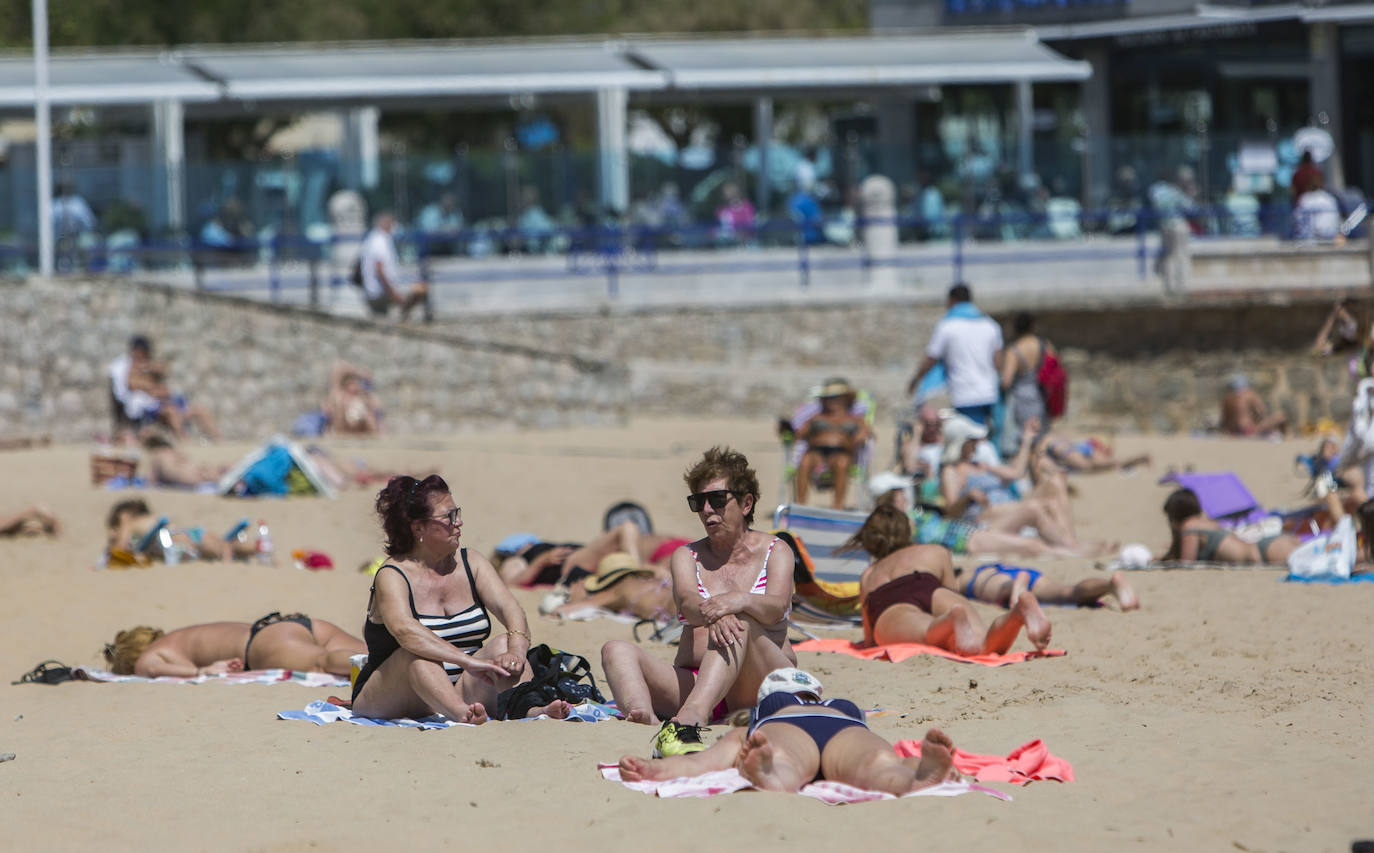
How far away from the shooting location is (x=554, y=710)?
226 inches

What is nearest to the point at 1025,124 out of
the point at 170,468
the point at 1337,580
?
the point at 170,468

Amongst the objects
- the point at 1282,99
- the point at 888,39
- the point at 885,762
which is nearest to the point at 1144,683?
the point at 885,762

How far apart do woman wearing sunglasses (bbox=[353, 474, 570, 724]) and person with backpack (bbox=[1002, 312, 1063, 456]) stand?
680 centimetres

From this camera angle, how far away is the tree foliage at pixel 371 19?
28666 millimetres

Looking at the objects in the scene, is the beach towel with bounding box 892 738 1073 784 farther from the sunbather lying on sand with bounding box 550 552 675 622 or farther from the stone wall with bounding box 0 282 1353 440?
the stone wall with bounding box 0 282 1353 440

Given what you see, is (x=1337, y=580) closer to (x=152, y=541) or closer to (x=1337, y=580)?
(x=1337, y=580)

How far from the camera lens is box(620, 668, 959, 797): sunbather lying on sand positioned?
4637 millimetres

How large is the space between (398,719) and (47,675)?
195cm

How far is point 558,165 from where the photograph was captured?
18.9 metres

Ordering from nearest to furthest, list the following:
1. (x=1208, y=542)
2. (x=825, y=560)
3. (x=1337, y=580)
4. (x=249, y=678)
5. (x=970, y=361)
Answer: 1. (x=249, y=678)
2. (x=1337, y=580)
3. (x=825, y=560)
4. (x=1208, y=542)
5. (x=970, y=361)

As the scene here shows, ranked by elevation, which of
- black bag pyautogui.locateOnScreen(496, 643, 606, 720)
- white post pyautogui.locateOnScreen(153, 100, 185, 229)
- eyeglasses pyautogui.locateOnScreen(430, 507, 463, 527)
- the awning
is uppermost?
the awning

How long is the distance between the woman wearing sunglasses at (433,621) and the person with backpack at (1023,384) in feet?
22.3

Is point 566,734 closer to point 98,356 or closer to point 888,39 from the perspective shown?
point 98,356

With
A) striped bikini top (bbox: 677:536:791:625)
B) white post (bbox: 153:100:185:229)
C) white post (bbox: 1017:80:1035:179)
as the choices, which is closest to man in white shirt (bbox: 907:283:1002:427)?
striped bikini top (bbox: 677:536:791:625)
